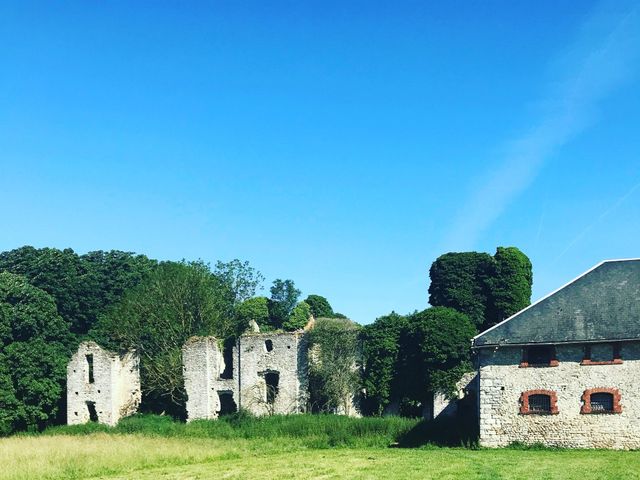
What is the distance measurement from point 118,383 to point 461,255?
19.5 meters

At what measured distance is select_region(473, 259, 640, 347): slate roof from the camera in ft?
83.3

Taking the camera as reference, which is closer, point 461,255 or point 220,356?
point 220,356

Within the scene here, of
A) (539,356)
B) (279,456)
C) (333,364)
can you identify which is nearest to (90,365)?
(333,364)

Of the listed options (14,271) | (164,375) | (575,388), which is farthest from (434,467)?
(14,271)

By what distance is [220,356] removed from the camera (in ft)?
125

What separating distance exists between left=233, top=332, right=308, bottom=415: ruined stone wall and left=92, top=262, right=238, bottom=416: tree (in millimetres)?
3529

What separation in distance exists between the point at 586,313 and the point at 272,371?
16.0 m

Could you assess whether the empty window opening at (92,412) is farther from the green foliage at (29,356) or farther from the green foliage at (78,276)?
the green foliage at (78,276)

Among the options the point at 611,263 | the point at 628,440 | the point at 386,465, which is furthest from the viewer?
the point at 611,263

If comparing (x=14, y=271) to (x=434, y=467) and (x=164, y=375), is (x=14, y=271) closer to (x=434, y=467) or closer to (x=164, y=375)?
(x=164, y=375)

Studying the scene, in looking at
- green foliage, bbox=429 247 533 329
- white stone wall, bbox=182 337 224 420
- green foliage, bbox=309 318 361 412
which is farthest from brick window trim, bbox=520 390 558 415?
white stone wall, bbox=182 337 224 420

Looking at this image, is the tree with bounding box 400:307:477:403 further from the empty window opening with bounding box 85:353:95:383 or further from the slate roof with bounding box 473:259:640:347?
the empty window opening with bounding box 85:353:95:383

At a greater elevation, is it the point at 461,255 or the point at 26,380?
the point at 461,255

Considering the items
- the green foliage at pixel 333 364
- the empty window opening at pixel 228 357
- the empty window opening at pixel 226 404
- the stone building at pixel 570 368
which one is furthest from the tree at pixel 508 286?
the empty window opening at pixel 226 404
